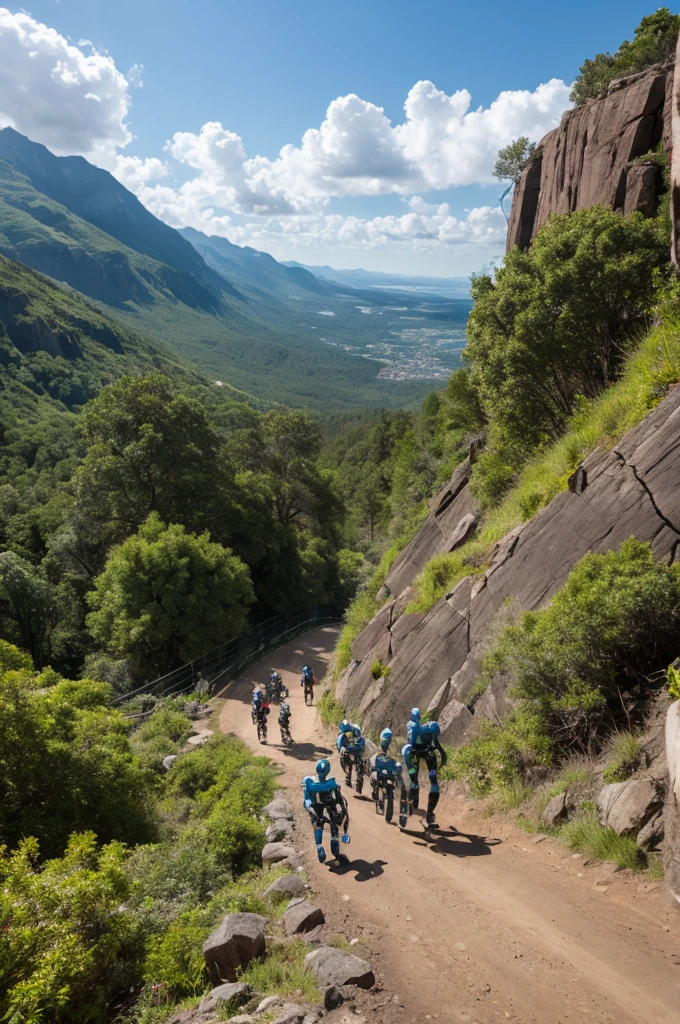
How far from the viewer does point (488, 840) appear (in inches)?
321

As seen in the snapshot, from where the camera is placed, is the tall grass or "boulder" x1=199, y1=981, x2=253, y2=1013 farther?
the tall grass

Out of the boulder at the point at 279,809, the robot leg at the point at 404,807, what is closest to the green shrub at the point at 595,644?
the robot leg at the point at 404,807

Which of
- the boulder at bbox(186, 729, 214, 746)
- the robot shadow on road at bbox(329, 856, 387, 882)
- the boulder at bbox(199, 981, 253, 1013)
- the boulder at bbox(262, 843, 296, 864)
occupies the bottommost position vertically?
the boulder at bbox(186, 729, 214, 746)

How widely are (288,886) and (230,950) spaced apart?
176cm

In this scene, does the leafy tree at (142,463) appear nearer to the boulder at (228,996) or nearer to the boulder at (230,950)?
the boulder at (230,950)

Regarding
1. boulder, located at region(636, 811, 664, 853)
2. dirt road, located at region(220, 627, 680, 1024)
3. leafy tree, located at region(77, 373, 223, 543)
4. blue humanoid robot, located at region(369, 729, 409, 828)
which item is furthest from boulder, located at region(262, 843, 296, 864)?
leafy tree, located at region(77, 373, 223, 543)

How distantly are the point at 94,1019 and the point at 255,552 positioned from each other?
26284 millimetres

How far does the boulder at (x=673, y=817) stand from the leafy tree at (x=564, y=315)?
8222mm

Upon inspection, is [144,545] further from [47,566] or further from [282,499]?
[282,499]

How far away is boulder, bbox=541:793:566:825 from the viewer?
757 centimetres

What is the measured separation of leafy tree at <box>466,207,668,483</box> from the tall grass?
96 cm

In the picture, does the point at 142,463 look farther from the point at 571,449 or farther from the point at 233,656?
the point at 571,449

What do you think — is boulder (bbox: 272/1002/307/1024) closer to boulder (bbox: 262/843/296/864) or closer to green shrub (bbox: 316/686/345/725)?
boulder (bbox: 262/843/296/864)

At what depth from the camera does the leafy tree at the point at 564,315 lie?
12.4 m
